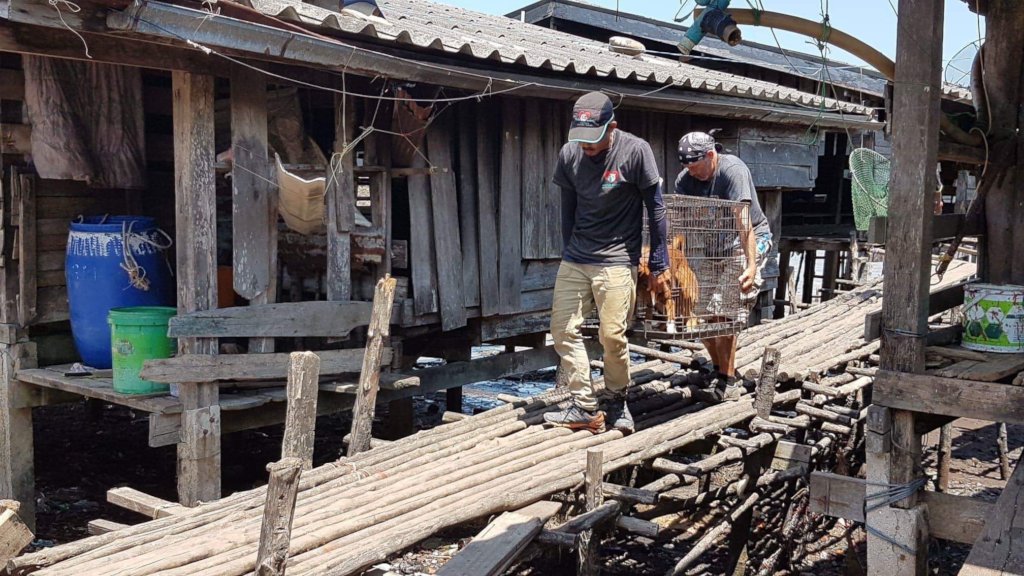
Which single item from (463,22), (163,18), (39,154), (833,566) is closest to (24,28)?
(163,18)

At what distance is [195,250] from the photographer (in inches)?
248

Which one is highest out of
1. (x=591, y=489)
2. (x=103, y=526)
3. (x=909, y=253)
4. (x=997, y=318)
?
(x=909, y=253)

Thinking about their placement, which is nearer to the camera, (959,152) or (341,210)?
(959,152)

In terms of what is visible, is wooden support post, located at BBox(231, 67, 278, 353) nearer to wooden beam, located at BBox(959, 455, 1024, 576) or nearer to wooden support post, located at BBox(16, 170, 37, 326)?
wooden support post, located at BBox(16, 170, 37, 326)

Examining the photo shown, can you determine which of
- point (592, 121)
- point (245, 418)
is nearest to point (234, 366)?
point (245, 418)

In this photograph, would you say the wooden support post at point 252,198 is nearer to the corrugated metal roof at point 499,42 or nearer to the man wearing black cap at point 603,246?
the corrugated metal roof at point 499,42

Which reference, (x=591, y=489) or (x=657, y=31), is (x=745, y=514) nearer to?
(x=591, y=489)

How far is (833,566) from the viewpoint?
7.59 metres

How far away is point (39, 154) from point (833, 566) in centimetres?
679

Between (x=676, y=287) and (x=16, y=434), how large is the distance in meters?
5.12

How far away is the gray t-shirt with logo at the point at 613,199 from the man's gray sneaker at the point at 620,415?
0.94m

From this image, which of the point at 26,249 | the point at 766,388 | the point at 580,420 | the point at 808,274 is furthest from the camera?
the point at 808,274

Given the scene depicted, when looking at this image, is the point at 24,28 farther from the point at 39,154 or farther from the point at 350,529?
the point at 350,529

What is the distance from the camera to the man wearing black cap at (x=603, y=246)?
18.6ft
